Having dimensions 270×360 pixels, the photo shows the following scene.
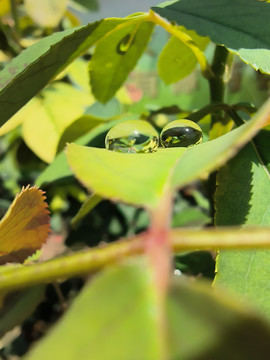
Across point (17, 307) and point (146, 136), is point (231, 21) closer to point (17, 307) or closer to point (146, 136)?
point (146, 136)

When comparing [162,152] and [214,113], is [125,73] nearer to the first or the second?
[214,113]

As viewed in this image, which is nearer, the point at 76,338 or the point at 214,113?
the point at 76,338

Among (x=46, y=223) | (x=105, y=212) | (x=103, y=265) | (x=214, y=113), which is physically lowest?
(x=105, y=212)

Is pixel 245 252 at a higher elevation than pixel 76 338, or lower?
lower

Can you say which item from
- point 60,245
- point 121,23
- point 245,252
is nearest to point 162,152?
point 245,252

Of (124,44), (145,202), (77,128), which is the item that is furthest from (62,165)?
(145,202)

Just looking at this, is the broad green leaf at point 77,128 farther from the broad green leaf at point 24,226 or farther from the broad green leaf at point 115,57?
the broad green leaf at point 24,226

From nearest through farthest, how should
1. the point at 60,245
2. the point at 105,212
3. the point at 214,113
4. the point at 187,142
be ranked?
1. the point at 187,142
2. the point at 214,113
3. the point at 60,245
4. the point at 105,212

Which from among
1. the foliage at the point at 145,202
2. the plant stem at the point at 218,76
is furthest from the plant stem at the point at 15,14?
the plant stem at the point at 218,76
